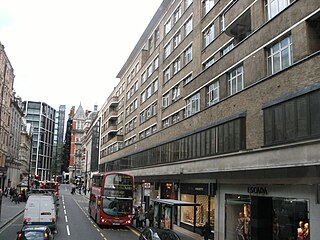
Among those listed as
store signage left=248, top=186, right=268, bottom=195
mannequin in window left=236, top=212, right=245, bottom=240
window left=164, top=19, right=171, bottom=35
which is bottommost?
mannequin in window left=236, top=212, right=245, bottom=240

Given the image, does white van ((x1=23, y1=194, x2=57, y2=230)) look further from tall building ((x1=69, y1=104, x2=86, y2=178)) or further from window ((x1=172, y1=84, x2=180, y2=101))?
tall building ((x1=69, y1=104, x2=86, y2=178))

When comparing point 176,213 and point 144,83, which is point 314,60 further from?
point 144,83

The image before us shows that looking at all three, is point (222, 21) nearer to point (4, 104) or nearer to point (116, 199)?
point (116, 199)

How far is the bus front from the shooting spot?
88.8ft

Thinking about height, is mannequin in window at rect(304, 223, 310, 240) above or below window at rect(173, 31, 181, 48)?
below

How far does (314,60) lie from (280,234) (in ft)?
25.4

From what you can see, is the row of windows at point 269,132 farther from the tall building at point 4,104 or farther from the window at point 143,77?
the tall building at point 4,104

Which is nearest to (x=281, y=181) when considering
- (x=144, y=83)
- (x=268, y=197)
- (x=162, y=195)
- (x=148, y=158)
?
(x=268, y=197)

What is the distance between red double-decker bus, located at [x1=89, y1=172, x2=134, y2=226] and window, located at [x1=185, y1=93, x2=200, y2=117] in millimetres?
6584

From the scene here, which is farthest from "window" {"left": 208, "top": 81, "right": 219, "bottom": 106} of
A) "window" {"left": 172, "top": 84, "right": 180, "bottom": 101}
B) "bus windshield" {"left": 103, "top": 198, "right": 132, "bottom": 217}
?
"window" {"left": 172, "top": 84, "right": 180, "bottom": 101}

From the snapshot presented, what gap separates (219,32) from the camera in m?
25.4

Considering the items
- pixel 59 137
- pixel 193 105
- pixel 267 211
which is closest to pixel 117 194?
pixel 193 105

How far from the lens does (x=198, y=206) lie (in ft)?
85.5

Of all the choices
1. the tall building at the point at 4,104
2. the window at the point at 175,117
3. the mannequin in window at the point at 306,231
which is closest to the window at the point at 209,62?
the window at the point at 175,117
